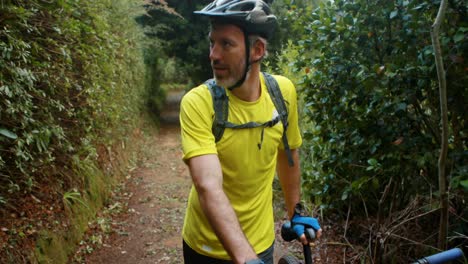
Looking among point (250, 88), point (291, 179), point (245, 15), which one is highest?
point (245, 15)

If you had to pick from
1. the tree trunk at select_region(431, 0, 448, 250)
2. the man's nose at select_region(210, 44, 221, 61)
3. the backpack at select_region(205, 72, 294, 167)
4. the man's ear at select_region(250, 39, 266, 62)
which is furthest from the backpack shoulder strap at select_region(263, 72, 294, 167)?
the tree trunk at select_region(431, 0, 448, 250)

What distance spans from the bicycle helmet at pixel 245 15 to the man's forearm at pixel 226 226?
0.89 meters

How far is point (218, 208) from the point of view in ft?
5.82

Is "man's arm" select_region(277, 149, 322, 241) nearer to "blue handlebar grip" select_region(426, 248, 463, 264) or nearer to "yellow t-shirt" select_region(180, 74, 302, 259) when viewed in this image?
"yellow t-shirt" select_region(180, 74, 302, 259)

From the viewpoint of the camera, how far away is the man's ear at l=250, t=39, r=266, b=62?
2189mm

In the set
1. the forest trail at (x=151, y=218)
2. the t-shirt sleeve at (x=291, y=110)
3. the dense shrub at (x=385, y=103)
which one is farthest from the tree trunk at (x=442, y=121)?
the forest trail at (x=151, y=218)

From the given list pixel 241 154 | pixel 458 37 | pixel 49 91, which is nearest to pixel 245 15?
pixel 241 154

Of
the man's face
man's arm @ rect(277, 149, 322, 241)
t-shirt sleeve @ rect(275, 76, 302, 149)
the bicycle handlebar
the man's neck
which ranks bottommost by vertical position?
the bicycle handlebar

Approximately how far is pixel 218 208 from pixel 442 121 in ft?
5.55

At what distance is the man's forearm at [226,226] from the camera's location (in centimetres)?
161

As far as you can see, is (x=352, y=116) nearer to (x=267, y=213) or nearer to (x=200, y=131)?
(x=267, y=213)

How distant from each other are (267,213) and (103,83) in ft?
17.8

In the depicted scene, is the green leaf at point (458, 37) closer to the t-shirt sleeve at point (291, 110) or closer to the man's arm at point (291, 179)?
the t-shirt sleeve at point (291, 110)

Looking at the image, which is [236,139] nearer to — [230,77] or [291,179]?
[230,77]
